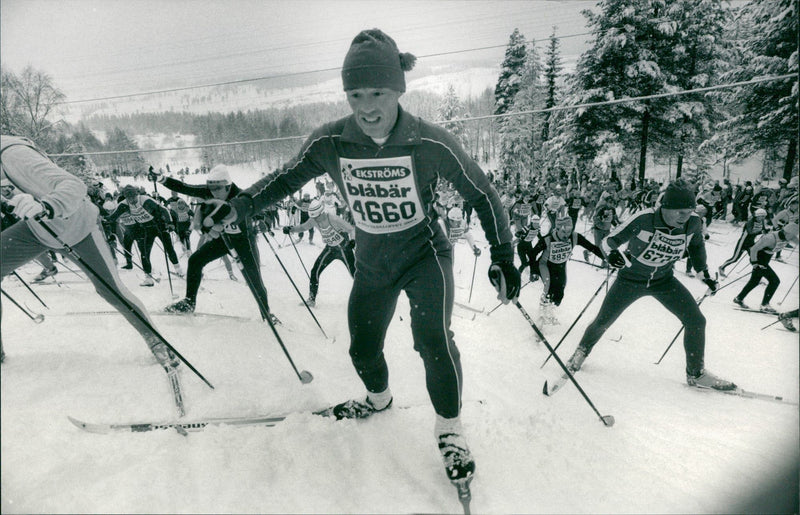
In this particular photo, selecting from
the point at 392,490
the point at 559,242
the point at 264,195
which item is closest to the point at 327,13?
the point at 264,195

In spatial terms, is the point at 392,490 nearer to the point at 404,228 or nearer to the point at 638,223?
the point at 404,228

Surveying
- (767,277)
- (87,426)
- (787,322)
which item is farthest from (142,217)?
(767,277)

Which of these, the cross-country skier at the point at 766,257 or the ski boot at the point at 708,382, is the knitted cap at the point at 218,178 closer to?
the ski boot at the point at 708,382

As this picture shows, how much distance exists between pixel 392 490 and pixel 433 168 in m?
1.51

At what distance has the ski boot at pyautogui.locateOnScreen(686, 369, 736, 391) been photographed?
3109 millimetres

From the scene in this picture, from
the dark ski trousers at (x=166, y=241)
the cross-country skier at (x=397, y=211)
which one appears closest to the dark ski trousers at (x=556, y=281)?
the cross-country skier at (x=397, y=211)

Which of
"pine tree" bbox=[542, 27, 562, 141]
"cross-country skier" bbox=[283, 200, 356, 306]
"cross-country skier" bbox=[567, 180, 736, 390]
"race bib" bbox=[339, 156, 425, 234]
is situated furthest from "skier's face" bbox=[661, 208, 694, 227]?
"pine tree" bbox=[542, 27, 562, 141]

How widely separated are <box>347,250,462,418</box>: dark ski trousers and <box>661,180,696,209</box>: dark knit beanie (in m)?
2.51

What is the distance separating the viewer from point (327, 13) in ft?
8.63

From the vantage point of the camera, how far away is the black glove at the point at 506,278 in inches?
74.6

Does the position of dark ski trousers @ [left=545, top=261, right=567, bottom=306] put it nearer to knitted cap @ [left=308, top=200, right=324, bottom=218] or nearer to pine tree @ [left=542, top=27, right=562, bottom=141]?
knitted cap @ [left=308, top=200, right=324, bottom=218]

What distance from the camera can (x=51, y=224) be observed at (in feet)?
6.04

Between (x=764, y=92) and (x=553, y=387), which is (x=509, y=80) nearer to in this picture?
(x=764, y=92)

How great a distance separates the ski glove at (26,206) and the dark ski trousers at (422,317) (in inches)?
56.8
